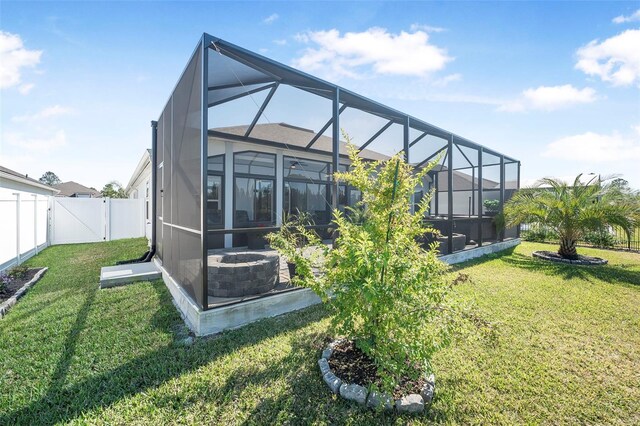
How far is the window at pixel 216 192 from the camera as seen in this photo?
26.9 feet

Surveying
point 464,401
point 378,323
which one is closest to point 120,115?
point 378,323

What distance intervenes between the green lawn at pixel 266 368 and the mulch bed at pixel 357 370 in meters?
0.19

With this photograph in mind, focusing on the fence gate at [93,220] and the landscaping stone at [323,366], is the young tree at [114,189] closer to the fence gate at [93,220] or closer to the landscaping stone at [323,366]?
the fence gate at [93,220]

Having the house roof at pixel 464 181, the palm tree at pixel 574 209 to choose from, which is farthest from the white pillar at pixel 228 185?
the palm tree at pixel 574 209

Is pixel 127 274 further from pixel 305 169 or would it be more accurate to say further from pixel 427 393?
pixel 305 169

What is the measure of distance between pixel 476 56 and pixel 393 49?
7.73ft

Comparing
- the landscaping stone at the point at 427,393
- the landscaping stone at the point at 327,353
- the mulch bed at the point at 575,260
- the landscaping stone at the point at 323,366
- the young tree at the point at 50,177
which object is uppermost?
the young tree at the point at 50,177

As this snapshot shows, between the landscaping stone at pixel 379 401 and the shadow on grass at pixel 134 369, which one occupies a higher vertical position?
the landscaping stone at pixel 379 401

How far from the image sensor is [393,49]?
638 cm

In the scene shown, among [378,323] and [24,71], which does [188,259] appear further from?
[24,71]

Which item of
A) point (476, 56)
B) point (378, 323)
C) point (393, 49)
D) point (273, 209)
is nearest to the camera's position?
point (378, 323)

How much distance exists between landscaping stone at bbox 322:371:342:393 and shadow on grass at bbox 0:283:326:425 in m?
1.15

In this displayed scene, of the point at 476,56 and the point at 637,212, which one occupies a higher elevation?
the point at 476,56

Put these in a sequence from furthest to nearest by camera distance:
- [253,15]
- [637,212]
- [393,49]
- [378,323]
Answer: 1. [637,212]
2. [393,49]
3. [253,15]
4. [378,323]
